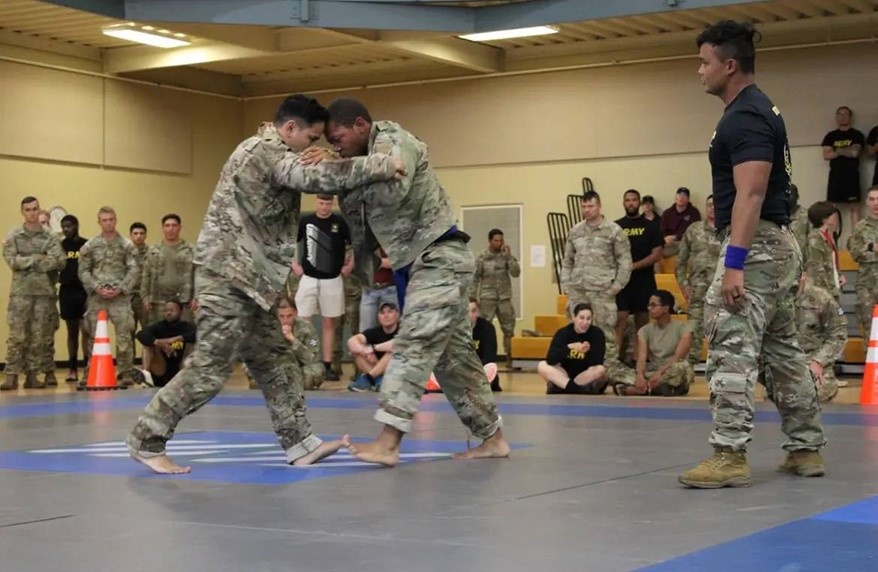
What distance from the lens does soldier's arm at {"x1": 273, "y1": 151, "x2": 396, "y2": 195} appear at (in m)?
5.75

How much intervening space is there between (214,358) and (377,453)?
2.89 feet

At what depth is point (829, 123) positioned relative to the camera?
1706 cm

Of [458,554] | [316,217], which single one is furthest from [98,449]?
[316,217]

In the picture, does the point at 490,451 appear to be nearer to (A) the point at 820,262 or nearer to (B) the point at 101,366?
(A) the point at 820,262

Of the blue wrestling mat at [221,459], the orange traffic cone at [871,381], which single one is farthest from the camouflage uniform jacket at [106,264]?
A: the orange traffic cone at [871,381]

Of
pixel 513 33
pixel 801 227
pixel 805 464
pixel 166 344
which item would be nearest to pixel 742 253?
pixel 805 464

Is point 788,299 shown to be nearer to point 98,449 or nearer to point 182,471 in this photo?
point 182,471

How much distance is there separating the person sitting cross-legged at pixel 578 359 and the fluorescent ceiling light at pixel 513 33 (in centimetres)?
569

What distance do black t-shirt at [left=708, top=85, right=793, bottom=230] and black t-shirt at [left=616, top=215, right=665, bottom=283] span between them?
921 cm

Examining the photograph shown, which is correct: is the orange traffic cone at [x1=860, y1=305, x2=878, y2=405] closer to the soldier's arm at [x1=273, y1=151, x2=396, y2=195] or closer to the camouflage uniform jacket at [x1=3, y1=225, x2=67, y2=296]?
the soldier's arm at [x1=273, y1=151, x2=396, y2=195]

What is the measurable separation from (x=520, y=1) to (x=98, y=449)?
1072 cm

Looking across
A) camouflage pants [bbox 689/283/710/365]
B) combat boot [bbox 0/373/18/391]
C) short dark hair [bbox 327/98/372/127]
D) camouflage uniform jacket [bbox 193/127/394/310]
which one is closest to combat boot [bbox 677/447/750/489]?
camouflage uniform jacket [bbox 193/127/394/310]

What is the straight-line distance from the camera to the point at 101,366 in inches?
541

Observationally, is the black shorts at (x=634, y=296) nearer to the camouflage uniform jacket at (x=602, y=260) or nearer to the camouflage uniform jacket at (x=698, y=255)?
the camouflage uniform jacket at (x=698, y=255)
